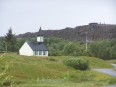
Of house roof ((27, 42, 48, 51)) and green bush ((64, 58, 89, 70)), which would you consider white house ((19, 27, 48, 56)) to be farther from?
green bush ((64, 58, 89, 70))

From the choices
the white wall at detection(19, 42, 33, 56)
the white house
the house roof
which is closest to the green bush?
the house roof

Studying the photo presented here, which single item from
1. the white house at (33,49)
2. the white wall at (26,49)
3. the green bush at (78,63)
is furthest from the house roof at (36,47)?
the green bush at (78,63)

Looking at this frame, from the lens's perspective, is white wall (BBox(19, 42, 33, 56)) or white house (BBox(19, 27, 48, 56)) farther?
white wall (BBox(19, 42, 33, 56))

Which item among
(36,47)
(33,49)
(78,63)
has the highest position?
(36,47)

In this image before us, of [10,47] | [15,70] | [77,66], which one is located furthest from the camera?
[10,47]

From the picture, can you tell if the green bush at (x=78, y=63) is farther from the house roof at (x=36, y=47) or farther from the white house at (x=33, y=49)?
the white house at (x=33, y=49)

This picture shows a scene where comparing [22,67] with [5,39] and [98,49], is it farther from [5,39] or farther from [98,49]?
[98,49]

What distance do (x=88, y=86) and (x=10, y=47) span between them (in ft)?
254

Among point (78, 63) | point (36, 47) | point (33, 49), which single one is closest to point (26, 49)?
point (33, 49)

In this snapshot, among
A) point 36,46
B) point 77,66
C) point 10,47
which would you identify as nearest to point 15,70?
point 77,66

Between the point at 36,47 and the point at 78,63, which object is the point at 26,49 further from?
the point at 78,63

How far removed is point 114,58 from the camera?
139625 millimetres

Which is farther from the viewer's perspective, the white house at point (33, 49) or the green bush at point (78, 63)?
the white house at point (33, 49)

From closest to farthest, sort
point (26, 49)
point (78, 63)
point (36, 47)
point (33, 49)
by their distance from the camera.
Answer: point (78, 63), point (33, 49), point (36, 47), point (26, 49)
